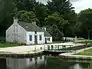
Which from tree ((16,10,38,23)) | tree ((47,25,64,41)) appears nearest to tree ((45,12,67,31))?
tree ((16,10,38,23))

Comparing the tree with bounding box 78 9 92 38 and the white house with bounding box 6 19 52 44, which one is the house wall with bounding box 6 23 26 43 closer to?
the white house with bounding box 6 19 52 44

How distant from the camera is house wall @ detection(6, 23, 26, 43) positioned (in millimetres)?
68250

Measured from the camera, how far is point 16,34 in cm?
6912

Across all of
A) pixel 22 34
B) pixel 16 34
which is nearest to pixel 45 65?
pixel 22 34

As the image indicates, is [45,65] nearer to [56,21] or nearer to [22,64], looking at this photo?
[22,64]

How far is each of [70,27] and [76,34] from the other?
5227 millimetres

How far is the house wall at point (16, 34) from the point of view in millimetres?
68250

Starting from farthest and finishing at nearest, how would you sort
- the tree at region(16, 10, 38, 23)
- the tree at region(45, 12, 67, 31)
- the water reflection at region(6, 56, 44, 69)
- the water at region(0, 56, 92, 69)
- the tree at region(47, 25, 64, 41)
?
the tree at region(45, 12, 67, 31)
the tree at region(16, 10, 38, 23)
the tree at region(47, 25, 64, 41)
the water reflection at region(6, 56, 44, 69)
the water at region(0, 56, 92, 69)

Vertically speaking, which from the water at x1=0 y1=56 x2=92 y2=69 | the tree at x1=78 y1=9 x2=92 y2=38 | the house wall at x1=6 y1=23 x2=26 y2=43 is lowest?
the water at x1=0 y1=56 x2=92 y2=69

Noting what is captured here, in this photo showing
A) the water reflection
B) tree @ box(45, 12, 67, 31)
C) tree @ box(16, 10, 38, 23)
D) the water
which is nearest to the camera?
the water

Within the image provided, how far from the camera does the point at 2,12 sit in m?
82.4

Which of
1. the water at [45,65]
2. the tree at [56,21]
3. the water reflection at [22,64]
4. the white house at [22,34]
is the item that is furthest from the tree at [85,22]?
the water reflection at [22,64]

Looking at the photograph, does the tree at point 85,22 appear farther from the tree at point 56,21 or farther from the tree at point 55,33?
the tree at point 55,33

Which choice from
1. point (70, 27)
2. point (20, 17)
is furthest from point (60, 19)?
point (20, 17)
